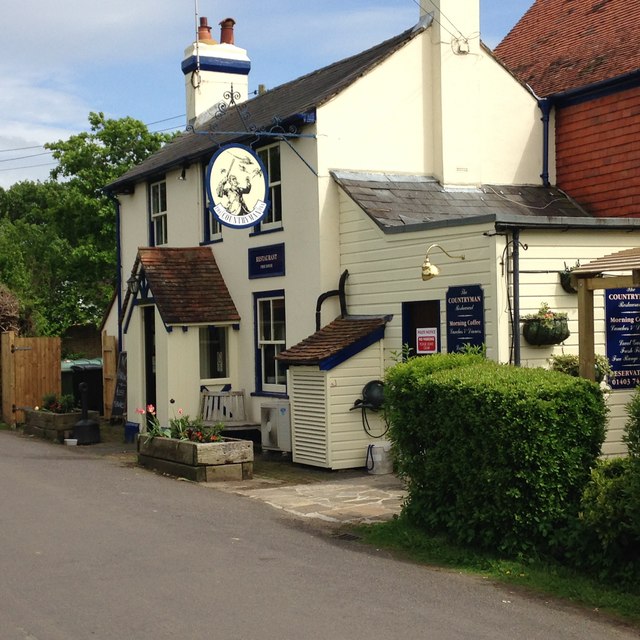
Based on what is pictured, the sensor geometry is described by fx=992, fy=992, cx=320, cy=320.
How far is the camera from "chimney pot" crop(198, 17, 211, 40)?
78.7ft

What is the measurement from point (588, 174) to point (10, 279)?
1921 centimetres

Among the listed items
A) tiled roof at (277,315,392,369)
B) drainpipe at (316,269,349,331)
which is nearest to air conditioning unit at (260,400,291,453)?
tiled roof at (277,315,392,369)

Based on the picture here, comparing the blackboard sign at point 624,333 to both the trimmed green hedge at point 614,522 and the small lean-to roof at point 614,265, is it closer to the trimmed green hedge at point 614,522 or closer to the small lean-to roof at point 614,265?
the small lean-to roof at point 614,265

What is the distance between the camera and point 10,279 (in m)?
30.3

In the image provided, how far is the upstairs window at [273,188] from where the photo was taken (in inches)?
682

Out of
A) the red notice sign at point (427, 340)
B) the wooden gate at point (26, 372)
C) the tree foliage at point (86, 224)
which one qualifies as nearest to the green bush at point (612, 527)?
the red notice sign at point (427, 340)

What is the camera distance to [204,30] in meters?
24.1

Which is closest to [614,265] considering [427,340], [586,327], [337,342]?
[586,327]

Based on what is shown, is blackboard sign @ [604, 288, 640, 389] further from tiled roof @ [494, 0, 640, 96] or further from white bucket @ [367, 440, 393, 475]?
tiled roof @ [494, 0, 640, 96]

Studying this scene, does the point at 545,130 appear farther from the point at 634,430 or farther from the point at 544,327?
the point at 634,430

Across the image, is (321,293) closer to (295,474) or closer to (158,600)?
(295,474)

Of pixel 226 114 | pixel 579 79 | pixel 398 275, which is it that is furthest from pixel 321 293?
pixel 226 114

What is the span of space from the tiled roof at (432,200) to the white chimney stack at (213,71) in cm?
804

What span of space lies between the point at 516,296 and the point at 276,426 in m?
5.30
